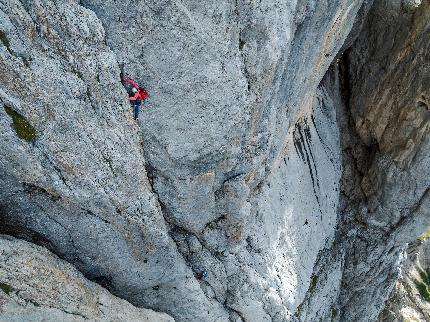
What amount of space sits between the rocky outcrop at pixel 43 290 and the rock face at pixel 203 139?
1.01m

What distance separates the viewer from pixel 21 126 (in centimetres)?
1099

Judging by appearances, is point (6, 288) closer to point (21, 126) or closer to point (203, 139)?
point (21, 126)

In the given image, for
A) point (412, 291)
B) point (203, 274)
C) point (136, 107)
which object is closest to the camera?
point (136, 107)

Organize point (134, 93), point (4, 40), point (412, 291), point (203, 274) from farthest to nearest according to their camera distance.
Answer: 1. point (412, 291)
2. point (203, 274)
3. point (134, 93)
4. point (4, 40)

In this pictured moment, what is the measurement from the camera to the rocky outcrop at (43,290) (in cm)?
1173

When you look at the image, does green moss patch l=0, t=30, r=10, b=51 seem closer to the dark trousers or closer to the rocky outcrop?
the dark trousers

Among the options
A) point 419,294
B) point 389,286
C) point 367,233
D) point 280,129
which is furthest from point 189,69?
point 419,294

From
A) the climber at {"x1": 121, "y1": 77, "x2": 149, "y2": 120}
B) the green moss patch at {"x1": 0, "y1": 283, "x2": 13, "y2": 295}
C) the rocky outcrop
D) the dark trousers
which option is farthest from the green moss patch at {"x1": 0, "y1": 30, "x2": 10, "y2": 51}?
the green moss patch at {"x1": 0, "y1": 283, "x2": 13, "y2": 295}

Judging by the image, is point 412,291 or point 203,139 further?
point 412,291

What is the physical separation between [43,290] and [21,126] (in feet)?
16.2

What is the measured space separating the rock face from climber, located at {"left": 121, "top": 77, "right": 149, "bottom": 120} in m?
0.25

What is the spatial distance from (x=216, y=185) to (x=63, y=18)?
7798 mm

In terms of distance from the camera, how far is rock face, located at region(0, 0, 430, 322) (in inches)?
440

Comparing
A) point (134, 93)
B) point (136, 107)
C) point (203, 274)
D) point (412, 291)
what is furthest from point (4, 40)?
point (412, 291)
